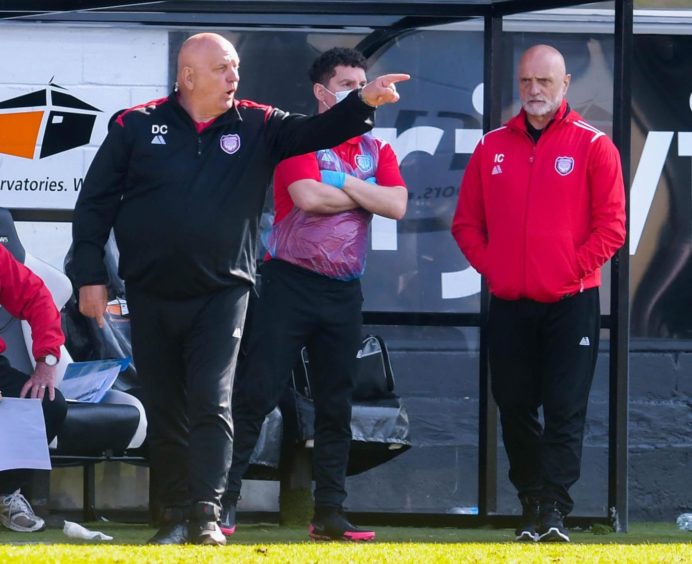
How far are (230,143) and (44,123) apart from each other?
2.01 metres

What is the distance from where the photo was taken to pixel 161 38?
263 inches

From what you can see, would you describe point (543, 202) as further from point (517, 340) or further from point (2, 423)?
point (2, 423)

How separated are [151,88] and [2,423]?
2.07m

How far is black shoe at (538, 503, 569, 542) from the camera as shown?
5.41 metres

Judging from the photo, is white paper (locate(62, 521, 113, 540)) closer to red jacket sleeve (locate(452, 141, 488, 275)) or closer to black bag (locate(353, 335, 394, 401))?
black bag (locate(353, 335, 394, 401))

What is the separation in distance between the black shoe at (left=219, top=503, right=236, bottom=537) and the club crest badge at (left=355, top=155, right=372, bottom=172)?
4.12 feet

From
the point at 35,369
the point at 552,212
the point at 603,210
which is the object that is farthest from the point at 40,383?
the point at 603,210

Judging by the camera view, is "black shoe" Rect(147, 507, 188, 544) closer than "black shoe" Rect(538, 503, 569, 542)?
Yes

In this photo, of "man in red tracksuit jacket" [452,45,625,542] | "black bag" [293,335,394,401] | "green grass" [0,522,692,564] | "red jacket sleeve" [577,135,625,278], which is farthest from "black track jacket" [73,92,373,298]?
"black bag" [293,335,394,401]

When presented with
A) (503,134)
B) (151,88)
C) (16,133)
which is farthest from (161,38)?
(503,134)

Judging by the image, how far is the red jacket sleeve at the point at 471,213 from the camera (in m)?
5.80

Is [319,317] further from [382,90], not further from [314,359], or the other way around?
[382,90]

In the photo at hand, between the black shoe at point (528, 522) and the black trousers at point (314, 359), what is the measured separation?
653 mm

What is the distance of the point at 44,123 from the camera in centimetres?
672
